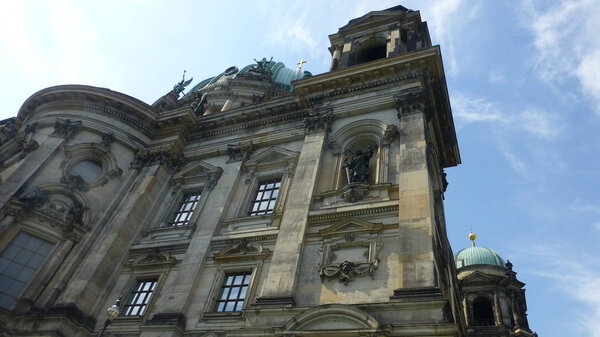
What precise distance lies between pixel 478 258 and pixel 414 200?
104 feet

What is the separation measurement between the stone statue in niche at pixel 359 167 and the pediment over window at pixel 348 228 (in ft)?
6.75

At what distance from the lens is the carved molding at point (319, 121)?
69.6 ft

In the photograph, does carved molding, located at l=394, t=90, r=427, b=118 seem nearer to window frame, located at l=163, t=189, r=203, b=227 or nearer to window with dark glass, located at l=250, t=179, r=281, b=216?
window with dark glass, located at l=250, t=179, r=281, b=216

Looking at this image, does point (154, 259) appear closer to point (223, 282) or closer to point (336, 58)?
point (223, 282)

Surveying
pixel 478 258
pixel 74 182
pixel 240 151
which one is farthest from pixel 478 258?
pixel 74 182

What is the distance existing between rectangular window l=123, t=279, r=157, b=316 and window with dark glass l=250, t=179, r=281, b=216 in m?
4.91

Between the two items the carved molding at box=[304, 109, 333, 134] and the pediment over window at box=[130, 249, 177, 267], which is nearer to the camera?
the pediment over window at box=[130, 249, 177, 267]

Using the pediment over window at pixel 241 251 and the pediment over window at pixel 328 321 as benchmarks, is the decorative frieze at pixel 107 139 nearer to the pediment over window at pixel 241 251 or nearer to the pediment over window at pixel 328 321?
the pediment over window at pixel 241 251

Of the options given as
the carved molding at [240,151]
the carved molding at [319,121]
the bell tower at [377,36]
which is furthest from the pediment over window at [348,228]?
the bell tower at [377,36]

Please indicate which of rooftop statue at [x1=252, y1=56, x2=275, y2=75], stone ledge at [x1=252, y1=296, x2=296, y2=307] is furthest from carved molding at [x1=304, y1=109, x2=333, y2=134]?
rooftop statue at [x1=252, y1=56, x2=275, y2=75]

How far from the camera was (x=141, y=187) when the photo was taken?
2225cm

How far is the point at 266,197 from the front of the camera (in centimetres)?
2050

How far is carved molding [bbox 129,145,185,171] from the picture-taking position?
23.8 meters

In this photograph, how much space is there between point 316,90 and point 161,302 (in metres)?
12.0
